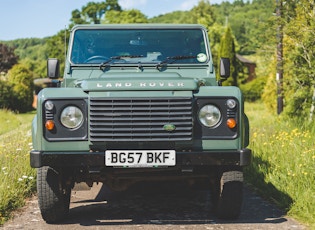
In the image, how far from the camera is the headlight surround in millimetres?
4945

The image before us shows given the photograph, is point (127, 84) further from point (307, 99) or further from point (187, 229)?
point (307, 99)

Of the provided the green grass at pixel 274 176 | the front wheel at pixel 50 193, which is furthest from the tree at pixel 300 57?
the front wheel at pixel 50 193

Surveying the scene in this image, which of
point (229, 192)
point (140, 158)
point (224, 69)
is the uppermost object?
point (224, 69)

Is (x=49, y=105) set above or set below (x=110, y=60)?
below

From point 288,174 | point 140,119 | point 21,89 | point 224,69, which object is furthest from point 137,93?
point 21,89

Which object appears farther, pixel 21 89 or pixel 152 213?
pixel 21 89

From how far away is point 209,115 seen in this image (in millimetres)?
4949

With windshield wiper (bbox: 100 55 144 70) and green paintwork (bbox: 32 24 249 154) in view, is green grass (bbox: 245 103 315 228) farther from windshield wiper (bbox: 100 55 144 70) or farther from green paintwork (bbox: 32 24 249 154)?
windshield wiper (bbox: 100 55 144 70)

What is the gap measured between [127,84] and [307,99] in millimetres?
8001

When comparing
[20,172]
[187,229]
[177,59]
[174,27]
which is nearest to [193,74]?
[177,59]

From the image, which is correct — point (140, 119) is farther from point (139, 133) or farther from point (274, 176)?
point (274, 176)

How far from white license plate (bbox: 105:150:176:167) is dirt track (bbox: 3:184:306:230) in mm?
755


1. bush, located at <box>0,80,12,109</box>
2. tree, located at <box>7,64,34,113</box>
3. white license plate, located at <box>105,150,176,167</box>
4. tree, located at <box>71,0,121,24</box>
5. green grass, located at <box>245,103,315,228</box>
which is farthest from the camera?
tree, located at <box>71,0,121,24</box>

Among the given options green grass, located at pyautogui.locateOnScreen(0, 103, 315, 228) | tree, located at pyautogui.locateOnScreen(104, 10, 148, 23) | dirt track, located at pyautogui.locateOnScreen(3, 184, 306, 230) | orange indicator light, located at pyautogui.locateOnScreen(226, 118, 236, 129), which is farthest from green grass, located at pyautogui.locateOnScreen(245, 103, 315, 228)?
tree, located at pyautogui.locateOnScreen(104, 10, 148, 23)
